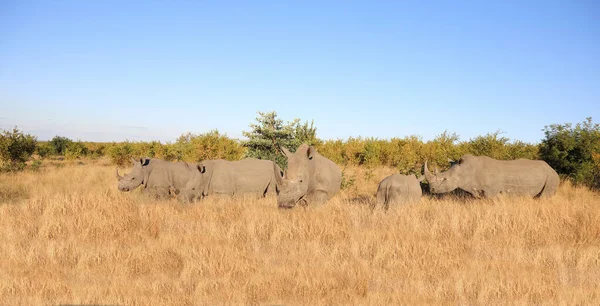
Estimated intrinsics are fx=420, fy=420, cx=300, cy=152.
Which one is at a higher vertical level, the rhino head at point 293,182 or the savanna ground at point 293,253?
the rhino head at point 293,182

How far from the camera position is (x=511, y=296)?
4711 mm

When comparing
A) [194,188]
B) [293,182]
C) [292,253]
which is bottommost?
[292,253]

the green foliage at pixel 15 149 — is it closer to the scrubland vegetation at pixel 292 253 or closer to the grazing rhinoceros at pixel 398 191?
the scrubland vegetation at pixel 292 253

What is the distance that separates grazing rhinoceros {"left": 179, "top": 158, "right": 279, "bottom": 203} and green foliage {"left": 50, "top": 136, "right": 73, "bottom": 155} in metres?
37.3

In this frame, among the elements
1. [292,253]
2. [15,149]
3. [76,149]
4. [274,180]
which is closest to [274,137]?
[274,180]

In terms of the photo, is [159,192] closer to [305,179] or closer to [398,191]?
[305,179]

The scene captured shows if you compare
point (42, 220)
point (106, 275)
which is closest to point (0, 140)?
point (42, 220)

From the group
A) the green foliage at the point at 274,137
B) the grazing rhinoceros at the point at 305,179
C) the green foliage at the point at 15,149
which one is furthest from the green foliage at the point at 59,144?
the grazing rhinoceros at the point at 305,179

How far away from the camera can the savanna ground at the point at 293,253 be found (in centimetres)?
476

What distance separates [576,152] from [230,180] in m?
12.4

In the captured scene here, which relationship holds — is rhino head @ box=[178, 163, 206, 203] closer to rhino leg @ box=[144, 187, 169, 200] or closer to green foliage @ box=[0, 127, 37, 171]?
rhino leg @ box=[144, 187, 169, 200]

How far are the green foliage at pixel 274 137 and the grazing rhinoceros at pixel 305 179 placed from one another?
17.6 feet

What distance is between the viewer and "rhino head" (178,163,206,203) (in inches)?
405

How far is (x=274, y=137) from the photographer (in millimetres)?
14648
